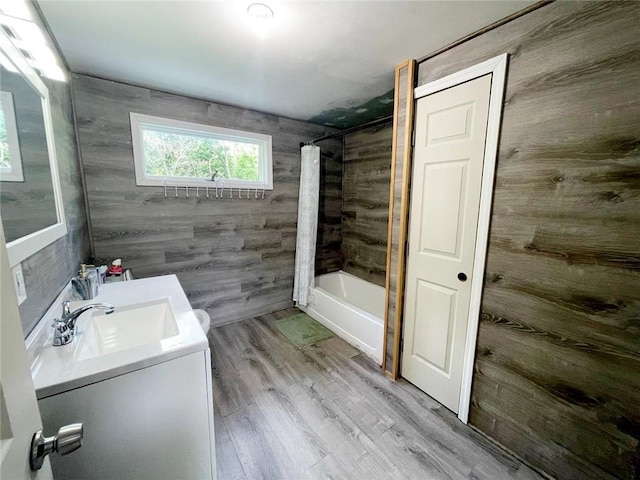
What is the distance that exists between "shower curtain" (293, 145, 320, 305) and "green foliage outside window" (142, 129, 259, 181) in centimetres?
55

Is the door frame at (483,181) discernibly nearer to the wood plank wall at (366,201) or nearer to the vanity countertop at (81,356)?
the wood plank wall at (366,201)

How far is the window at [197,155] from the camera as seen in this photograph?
2238 mm

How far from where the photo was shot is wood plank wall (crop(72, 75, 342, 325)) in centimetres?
207

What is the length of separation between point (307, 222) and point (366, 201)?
78 cm

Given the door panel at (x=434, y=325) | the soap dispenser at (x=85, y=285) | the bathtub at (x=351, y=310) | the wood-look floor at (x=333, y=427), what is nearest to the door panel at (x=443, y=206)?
the door panel at (x=434, y=325)

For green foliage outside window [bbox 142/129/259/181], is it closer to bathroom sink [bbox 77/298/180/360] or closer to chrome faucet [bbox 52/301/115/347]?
bathroom sink [bbox 77/298/180/360]

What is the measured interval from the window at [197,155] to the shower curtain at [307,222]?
1.28 feet

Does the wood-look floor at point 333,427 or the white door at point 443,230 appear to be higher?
the white door at point 443,230

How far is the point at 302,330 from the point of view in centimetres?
274

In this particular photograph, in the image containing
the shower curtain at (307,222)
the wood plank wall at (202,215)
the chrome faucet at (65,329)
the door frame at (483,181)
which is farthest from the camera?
the shower curtain at (307,222)

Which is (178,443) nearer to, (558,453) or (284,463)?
(284,463)

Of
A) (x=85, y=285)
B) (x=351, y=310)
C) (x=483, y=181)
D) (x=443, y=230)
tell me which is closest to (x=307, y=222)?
(x=351, y=310)

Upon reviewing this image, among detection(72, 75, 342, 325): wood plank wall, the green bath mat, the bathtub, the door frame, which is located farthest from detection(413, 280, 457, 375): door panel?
detection(72, 75, 342, 325): wood plank wall

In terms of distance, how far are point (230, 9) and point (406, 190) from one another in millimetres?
1410
